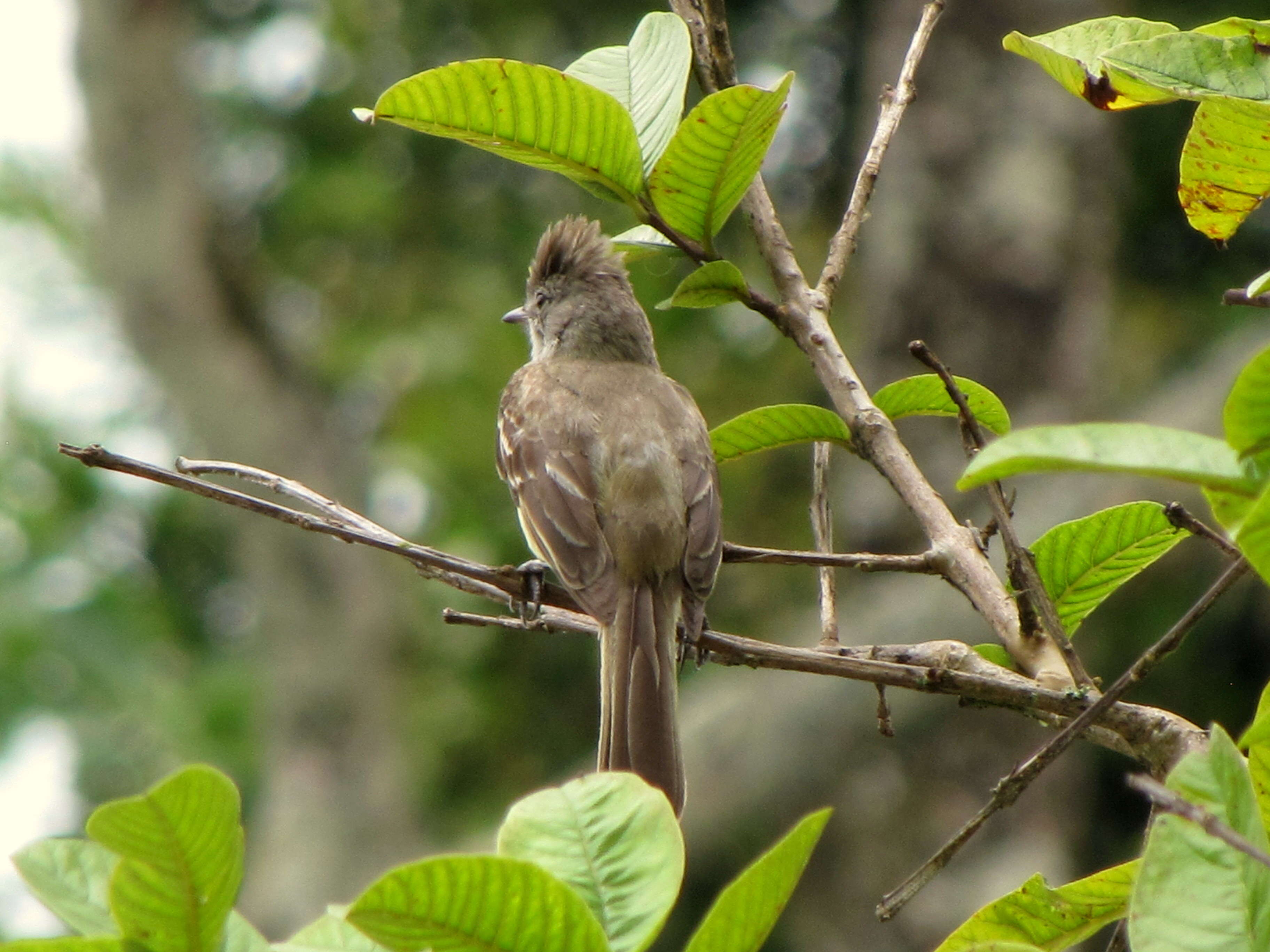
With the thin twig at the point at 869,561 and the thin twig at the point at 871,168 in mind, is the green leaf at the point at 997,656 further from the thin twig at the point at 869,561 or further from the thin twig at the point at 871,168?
the thin twig at the point at 871,168

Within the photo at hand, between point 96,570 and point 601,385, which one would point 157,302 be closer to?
point 96,570

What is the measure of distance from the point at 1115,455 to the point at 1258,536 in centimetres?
16

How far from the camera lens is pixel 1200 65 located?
6.05ft

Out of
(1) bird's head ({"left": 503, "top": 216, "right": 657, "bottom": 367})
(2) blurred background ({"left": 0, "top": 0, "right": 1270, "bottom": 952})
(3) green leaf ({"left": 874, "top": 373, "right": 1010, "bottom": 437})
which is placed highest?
(2) blurred background ({"left": 0, "top": 0, "right": 1270, "bottom": 952})

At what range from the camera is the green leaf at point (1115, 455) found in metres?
1.26

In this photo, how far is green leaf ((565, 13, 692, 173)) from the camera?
7.71 ft

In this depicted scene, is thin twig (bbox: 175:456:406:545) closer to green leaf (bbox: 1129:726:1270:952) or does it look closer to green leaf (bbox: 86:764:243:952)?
green leaf (bbox: 86:764:243:952)

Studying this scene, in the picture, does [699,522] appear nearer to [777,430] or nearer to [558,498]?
[558,498]

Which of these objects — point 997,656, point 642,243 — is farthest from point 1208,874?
point 642,243

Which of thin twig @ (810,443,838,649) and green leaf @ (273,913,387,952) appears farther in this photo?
thin twig @ (810,443,838,649)

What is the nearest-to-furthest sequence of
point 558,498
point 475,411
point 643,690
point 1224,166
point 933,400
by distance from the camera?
point 1224,166, point 933,400, point 643,690, point 558,498, point 475,411

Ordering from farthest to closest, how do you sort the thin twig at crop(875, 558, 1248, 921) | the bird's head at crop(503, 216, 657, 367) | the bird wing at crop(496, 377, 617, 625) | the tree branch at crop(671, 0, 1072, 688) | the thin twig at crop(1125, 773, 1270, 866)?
the bird's head at crop(503, 216, 657, 367), the bird wing at crop(496, 377, 617, 625), the tree branch at crop(671, 0, 1072, 688), the thin twig at crop(875, 558, 1248, 921), the thin twig at crop(1125, 773, 1270, 866)

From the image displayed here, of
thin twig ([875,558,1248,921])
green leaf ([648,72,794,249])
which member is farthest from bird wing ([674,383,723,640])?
thin twig ([875,558,1248,921])

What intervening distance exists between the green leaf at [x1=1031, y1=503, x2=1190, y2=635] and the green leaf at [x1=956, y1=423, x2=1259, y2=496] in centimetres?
75
